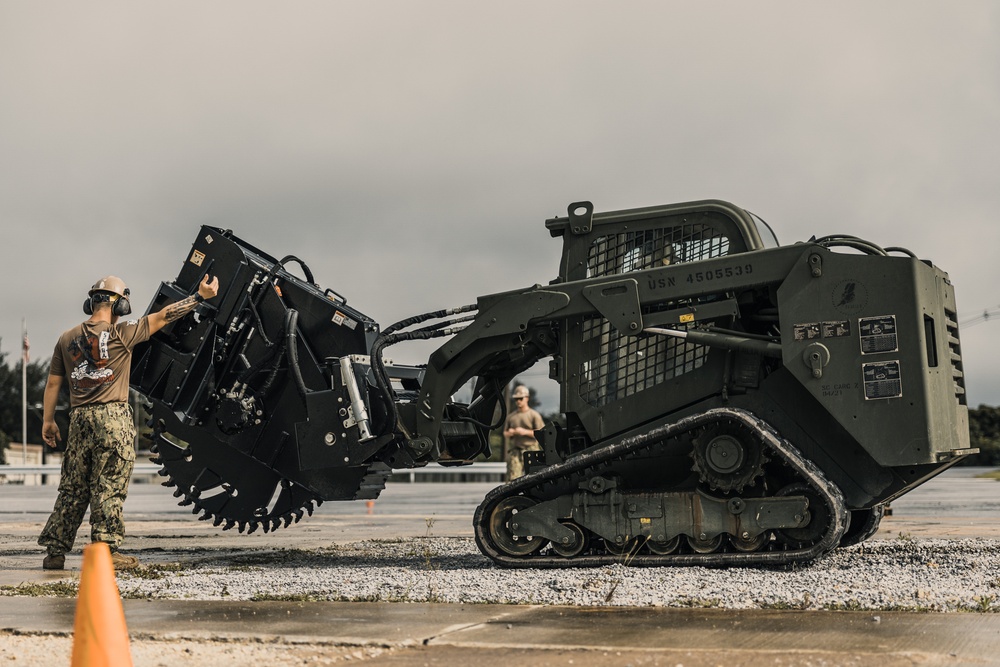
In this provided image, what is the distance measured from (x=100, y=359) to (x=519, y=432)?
347 inches

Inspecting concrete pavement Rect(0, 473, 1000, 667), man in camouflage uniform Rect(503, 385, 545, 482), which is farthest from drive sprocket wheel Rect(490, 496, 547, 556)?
man in camouflage uniform Rect(503, 385, 545, 482)

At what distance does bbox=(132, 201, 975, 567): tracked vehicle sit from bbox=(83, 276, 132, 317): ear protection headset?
0.71 meters

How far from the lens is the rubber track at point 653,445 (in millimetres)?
7547

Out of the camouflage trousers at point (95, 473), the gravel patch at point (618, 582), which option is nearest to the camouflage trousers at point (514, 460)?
the gravel patch at point (618, 582)

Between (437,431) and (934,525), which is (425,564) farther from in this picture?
(934,525)

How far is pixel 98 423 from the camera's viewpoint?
8.68m

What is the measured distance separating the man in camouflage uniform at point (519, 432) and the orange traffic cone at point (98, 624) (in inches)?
489

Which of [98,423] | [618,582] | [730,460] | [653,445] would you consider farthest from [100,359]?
[730,460]

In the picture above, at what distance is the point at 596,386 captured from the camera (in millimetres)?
8680

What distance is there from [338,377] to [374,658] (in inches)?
180

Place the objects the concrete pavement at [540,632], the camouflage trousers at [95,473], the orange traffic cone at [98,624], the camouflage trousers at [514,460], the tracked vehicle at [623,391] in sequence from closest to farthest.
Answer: the orange traffic cone at [98,624] → the concrete pavement at [540,632] → the tracked vehicle at [623,391] → the camouflage trousers at [95,473] → the camouflage trousers at [514,460]

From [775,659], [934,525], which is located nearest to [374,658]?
[775,659]

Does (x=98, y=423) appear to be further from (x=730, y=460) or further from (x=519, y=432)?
(x=519, y=432)

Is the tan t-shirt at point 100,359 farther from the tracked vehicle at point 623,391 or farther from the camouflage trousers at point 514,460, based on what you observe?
the camouflage trousers at point 514,460
